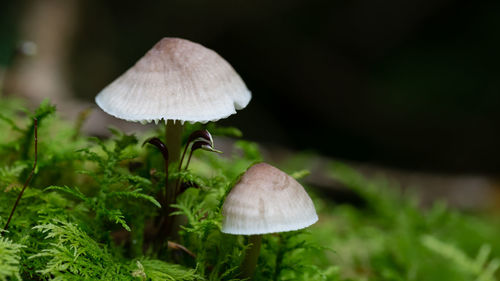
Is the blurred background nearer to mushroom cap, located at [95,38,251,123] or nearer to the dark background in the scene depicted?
the dark background

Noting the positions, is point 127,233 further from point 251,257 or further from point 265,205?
point 265,205

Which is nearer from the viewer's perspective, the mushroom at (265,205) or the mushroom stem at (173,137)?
the mushroom at (265,205)

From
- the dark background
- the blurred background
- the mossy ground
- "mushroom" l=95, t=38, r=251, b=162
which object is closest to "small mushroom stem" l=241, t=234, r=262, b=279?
the mossy ground

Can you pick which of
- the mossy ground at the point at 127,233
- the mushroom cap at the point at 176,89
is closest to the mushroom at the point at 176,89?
the mushroom cap at the point at 176,89

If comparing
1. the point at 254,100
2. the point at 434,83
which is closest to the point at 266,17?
the point at 254,100

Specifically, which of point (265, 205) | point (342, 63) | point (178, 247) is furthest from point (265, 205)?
point (342, 63)

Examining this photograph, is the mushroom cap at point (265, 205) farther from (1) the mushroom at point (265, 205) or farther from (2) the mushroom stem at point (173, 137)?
(2) the mushroom stem at point (173, 137)
